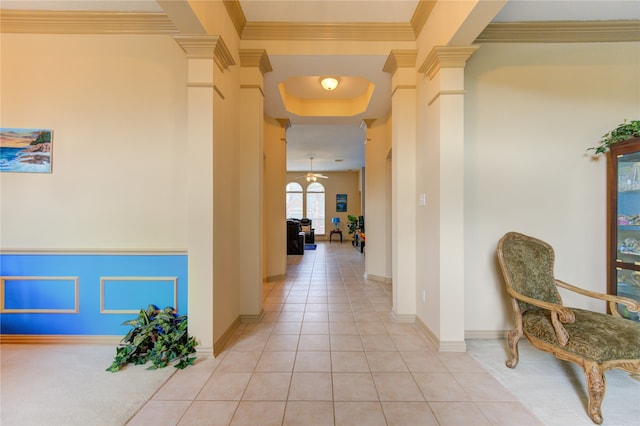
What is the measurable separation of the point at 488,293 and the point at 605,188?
1.51 meters

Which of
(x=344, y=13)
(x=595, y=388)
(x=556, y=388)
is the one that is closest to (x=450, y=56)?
(x=344, y=13)

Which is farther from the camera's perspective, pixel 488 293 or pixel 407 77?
pixel 407 77

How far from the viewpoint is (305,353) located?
2.36 m

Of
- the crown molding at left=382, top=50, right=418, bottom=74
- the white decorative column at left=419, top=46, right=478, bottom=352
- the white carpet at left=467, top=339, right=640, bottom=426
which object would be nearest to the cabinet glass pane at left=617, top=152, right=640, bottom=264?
the white carpet at left=467, top=339, right=640, bottom=426

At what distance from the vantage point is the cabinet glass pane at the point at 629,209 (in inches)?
92.6

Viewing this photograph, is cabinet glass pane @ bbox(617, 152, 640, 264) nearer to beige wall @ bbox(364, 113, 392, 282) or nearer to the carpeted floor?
the carpeted floor

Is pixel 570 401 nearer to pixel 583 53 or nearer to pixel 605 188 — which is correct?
pixel 605 188

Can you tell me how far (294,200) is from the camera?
40.2 feet

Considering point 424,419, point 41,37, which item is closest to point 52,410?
point 424,419

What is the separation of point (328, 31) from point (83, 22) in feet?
7.97

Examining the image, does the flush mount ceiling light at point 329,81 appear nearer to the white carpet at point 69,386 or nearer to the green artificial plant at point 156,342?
the green artificial plant at point 156,342

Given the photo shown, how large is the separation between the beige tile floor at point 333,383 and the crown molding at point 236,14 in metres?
3.25

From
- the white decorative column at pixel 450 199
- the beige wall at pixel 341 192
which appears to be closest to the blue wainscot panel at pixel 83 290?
the white decorative column at pixel 450 199

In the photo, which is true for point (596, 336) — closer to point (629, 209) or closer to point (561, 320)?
point (561, 320)
